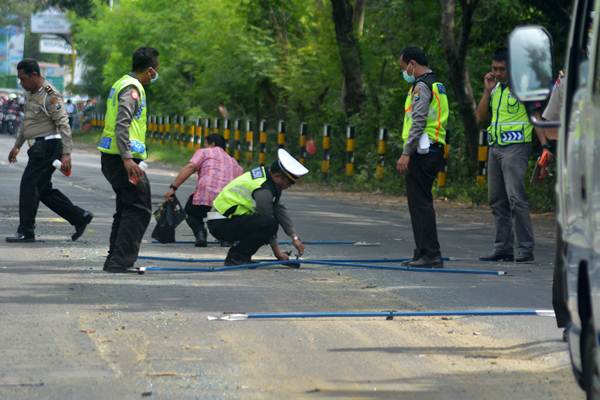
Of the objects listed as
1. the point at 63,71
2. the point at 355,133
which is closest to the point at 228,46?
the point at 355,133

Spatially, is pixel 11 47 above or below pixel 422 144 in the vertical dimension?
below

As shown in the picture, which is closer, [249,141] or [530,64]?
[530,64]

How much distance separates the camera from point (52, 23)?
9412 cm

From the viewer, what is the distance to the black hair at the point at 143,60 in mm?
11852

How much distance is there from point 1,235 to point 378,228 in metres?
4.82

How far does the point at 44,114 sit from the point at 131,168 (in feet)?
10.9

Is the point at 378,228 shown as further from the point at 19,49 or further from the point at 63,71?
the point at 19,49

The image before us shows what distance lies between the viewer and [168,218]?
1459 cm

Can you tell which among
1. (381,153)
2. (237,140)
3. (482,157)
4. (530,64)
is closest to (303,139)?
(381,153)

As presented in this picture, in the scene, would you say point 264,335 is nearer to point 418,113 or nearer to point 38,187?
point 418,113

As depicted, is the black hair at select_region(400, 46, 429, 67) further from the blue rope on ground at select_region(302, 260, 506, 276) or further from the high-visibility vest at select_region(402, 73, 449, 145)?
the blue rope on ground at select_region(302, 260, 506, 276)

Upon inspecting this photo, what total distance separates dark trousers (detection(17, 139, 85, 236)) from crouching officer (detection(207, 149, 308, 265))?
2.67 m

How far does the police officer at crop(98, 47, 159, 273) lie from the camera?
38.6ft

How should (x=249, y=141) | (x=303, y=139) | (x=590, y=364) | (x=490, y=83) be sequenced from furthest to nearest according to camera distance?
→ (x=249, y=141), (x=303, y=139), (x=490, y=83), (x=590, y=364)
